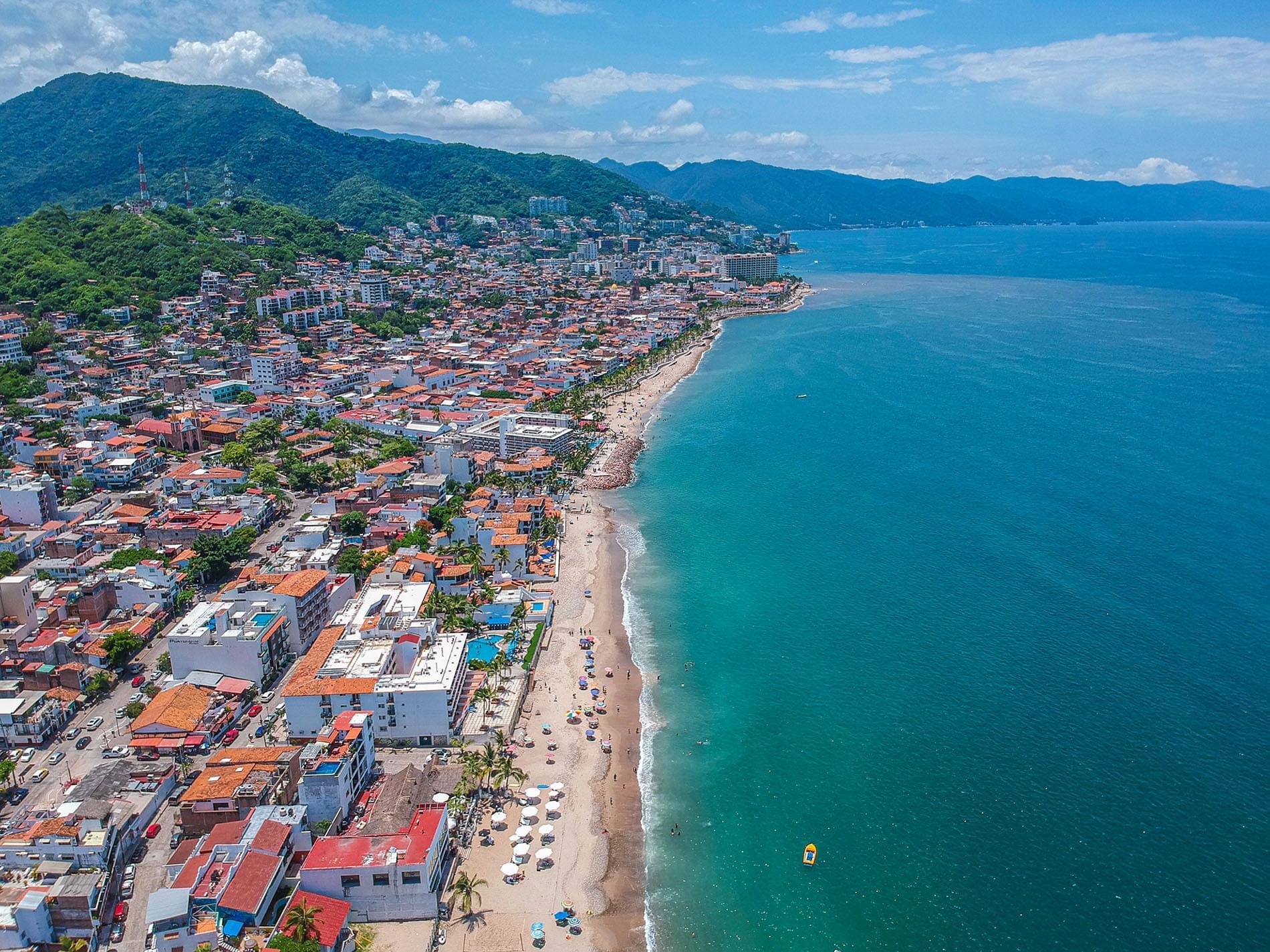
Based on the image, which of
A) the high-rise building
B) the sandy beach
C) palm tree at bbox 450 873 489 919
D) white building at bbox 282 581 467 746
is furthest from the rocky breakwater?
the high-rise building

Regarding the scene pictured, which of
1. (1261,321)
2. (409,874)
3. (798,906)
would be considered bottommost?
(798,906)

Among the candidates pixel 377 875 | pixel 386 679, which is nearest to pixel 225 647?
pixel 386 679

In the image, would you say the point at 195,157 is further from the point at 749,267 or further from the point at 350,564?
the point at 350,564

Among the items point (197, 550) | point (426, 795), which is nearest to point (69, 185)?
point (197, 550)

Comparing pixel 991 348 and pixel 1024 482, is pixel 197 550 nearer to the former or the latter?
pixel 1024 482

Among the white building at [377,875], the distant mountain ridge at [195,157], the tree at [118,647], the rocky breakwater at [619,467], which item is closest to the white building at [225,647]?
the tree at [118,647]

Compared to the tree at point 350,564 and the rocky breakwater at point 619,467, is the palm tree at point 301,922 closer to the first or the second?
the tree at point 350,564

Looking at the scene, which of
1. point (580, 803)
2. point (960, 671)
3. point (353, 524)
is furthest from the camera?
point (353, 524)
